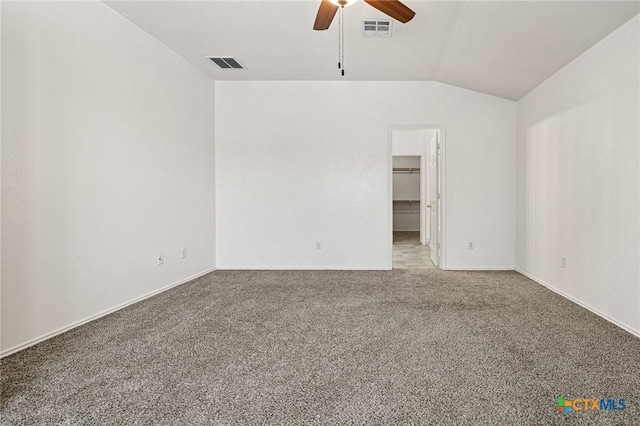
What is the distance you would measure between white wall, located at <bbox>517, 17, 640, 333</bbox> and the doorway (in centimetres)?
125

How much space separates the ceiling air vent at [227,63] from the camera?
424 centimetres

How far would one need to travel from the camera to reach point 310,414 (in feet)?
5.16

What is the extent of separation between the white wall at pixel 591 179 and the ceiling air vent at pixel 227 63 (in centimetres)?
373

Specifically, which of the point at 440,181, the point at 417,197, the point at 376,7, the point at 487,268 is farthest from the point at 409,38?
the point at 417,197

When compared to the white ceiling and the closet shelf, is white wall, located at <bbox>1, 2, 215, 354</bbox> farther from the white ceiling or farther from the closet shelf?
the closet shelf

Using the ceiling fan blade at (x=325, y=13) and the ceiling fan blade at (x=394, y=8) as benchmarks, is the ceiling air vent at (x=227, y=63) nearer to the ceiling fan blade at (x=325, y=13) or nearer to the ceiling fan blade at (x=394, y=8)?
the ceiling fan blade at (x=325, y=13)

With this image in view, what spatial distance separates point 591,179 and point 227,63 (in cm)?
419

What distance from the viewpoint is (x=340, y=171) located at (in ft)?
16.5

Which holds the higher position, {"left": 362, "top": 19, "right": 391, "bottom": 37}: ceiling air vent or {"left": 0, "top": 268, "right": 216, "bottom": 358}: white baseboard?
{"left": 362, "top": 19, "right": 391, "bottom": 37}: ceiling air vent

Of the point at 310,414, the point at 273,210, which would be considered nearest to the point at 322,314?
the point at 310,414

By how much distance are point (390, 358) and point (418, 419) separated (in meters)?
0.62

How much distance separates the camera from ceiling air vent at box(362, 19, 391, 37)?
3.32 meters

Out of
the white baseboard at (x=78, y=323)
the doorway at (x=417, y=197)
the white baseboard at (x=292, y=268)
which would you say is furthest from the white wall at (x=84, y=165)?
the doorway at (x=417, y=197)

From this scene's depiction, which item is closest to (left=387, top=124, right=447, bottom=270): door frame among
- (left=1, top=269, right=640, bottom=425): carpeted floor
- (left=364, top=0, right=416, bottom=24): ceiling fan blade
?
(left=1, top=269, right=640, bottom=425): carpeted floor
